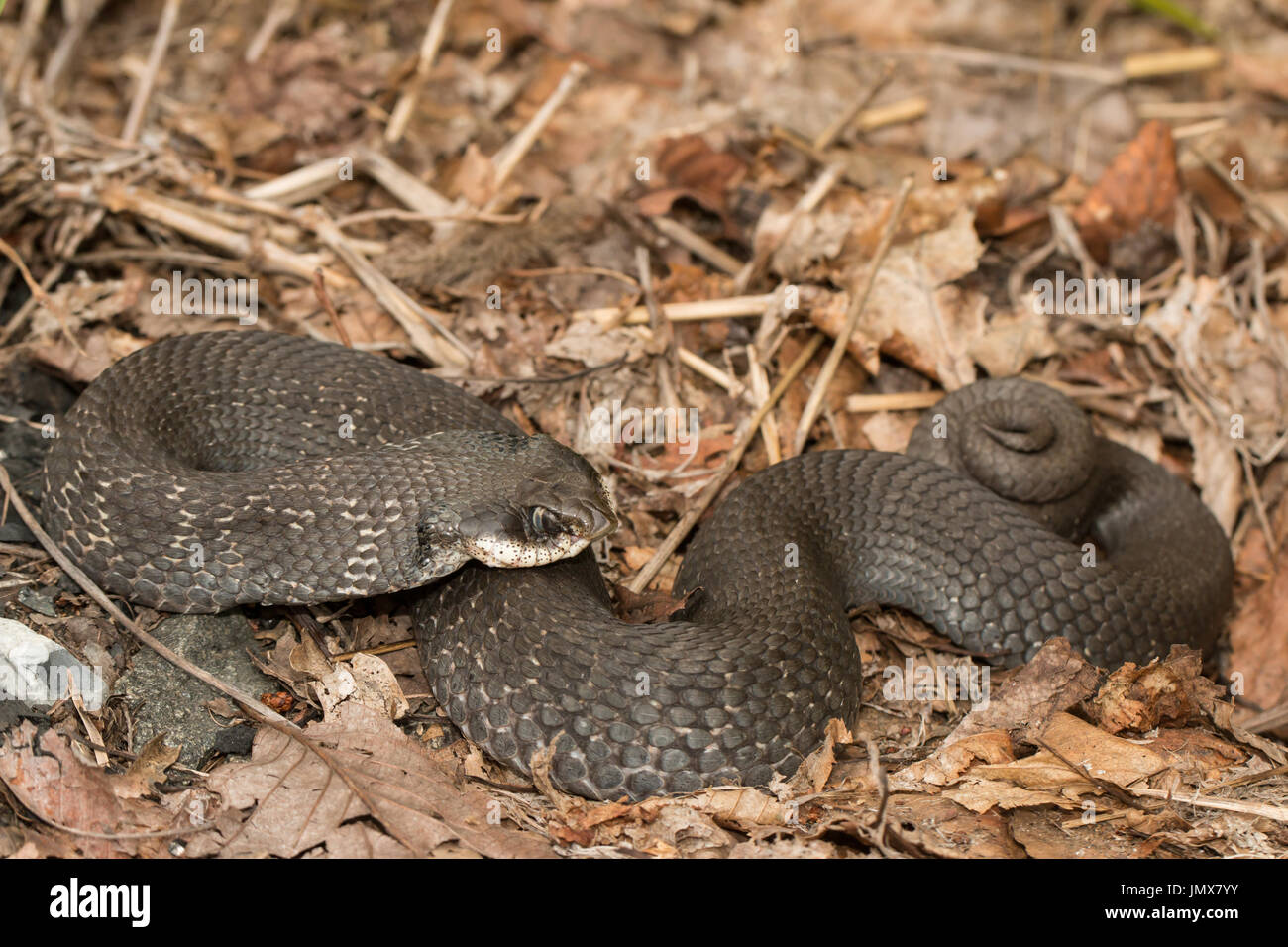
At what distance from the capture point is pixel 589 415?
7.25 m

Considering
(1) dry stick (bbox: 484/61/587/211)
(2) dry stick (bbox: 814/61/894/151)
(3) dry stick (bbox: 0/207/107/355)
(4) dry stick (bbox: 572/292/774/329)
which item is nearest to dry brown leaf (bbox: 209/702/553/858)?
(3) dry stick (bbox: 0/207/107/355)

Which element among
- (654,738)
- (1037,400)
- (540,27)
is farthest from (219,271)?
(1037,400)

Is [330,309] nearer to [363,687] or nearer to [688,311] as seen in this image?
[688,311]

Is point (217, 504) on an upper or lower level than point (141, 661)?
upper

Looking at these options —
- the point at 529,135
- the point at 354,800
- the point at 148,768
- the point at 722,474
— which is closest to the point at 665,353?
the point at 722,474

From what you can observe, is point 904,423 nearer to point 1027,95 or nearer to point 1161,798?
point 1161,798

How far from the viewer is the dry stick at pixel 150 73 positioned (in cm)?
827

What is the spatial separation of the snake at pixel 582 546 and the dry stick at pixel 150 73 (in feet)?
8.79

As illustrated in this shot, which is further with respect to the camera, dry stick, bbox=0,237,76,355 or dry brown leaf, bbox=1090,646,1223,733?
dry stick, bbox=0,237,76,355

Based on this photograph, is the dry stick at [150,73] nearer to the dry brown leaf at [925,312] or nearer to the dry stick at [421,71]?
the dry stick at [421,71]

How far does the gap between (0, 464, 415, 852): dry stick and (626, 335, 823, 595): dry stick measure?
81.6 inches

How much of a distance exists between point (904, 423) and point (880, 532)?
1440 mm

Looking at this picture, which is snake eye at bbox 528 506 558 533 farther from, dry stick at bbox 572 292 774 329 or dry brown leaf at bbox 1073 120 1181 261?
dry brown leaf at bbox 1073 120 1181 261

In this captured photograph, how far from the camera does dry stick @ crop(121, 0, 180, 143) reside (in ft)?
27.1
